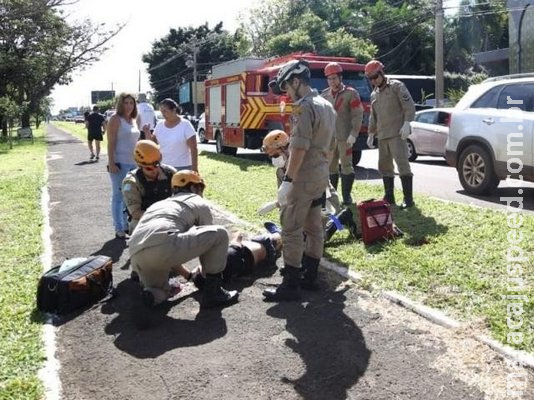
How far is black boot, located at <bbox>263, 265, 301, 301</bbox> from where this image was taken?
485 cm

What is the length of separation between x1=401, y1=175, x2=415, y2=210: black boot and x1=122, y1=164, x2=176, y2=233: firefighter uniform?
346cm

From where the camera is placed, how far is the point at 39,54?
39719 mm

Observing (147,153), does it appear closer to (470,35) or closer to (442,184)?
(442,184)

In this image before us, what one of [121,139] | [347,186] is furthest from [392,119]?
[121,139]

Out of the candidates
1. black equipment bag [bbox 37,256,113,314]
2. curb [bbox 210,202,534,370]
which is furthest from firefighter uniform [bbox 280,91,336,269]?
black equipment bag [bbox 37,256,113,314]

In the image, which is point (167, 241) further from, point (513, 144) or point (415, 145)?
point (415, 145)

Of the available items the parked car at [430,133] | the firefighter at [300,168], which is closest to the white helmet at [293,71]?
the firefighter at [300,168]

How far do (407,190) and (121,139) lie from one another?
3674 mm

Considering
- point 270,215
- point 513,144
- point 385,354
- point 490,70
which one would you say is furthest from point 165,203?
point 490,70

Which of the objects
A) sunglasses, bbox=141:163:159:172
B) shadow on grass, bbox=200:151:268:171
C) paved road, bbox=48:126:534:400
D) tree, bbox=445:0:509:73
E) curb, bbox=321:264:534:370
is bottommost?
paved road, bbox=48:126:534:400

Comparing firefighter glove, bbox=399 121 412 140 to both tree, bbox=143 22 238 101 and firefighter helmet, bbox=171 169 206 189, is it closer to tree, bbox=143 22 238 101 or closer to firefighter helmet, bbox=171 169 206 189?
firefighter helmet, bbox=171 169 206 189

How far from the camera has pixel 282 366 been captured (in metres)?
3.69

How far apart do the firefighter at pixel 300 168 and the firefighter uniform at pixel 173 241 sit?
20.9 inches

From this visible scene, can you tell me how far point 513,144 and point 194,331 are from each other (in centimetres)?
566
